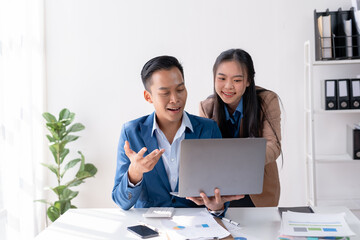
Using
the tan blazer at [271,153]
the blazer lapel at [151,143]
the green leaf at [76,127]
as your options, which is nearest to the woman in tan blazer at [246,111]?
the tan blazer at [271,153]

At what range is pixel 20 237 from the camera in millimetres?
2902

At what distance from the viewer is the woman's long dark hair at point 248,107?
2.33m

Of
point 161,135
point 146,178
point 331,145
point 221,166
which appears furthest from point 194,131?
point 331,145

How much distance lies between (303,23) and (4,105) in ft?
7.67

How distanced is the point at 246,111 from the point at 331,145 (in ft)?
4.70

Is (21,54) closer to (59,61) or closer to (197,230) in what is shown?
(59,61)

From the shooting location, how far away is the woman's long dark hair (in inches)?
91.6

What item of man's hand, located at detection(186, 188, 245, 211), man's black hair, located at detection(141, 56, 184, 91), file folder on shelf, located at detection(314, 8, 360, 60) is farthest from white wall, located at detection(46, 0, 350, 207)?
man's hand, located at detection(186, 188, 245, 211)

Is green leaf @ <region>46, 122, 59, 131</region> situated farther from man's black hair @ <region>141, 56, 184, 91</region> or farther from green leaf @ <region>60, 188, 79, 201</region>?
man's black hair @ <region>141, 56, 184, 91</region>

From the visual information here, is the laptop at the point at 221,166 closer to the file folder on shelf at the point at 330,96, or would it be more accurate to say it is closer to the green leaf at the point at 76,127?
the file folder on shelf at the point at 330,96

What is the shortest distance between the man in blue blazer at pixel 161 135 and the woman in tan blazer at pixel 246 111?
42 cm

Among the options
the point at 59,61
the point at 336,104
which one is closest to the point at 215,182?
the point at 336,104

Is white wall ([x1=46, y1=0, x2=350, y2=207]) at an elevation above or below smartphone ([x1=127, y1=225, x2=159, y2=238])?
above

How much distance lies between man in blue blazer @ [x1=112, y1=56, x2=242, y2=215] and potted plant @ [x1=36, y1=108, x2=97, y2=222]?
147 cm
